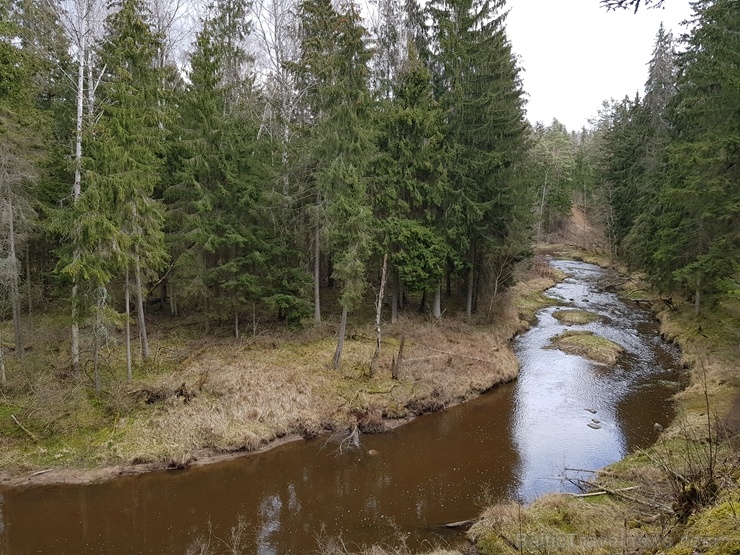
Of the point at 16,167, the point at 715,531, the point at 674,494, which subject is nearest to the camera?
the point at 715,531

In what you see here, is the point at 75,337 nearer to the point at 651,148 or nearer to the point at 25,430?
the point at 25,430

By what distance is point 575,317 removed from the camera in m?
28.6

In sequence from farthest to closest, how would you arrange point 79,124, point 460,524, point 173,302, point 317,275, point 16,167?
point 173,302, point 317,275, point 16,167, point 79,124, point 460,524

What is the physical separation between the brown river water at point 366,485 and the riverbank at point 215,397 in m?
0.59

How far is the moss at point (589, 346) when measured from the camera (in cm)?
2156

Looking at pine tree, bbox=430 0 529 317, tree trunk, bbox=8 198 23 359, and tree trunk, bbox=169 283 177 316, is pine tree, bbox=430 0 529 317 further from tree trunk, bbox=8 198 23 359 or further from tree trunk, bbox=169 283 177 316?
tree trunk, bbox=8 198 23 359

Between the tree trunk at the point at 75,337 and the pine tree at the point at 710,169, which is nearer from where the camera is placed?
the tree trunk at the point at 75,337

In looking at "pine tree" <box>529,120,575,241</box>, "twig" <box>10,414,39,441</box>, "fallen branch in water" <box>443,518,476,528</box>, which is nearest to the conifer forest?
"twig" <box>10,414,39,441</box>

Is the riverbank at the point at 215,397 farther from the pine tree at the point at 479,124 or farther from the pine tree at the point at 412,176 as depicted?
the pine tree at the point at 479,124

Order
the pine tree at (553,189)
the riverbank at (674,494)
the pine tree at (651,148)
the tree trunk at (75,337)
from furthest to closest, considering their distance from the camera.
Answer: the pine tree at (553,189), the pine tree at (651,148), the tree trunk at (75,337), the riverbank at (674,494)

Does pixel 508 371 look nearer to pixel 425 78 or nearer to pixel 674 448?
pixel 674 448

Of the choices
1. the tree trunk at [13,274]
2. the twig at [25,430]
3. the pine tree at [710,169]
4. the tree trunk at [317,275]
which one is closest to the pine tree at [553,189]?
the pine tree at [710,169]

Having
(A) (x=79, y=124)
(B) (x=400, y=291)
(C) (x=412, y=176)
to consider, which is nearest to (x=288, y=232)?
(C) (x=412, y=176)

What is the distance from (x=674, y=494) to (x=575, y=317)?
86.8 feet
